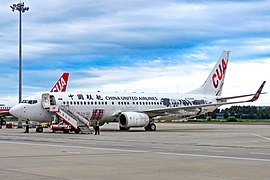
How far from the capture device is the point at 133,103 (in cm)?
4797

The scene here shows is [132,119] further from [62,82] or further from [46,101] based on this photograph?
[62,82]

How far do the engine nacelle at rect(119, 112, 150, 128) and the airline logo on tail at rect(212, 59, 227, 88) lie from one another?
12750 millimetres

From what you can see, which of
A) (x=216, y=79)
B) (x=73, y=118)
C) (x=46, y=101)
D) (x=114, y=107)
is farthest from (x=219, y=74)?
(x=46, y=101)

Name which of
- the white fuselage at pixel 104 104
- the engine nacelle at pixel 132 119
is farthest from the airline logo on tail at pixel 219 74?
the engine nacelle at pixel 132 119

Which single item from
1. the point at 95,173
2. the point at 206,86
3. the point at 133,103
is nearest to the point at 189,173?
the point at 95,173

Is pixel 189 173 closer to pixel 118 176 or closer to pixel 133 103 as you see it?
pixel 118 176

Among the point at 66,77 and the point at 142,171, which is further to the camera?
the point at 66,77

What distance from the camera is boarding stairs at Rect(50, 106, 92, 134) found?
41.5 meters

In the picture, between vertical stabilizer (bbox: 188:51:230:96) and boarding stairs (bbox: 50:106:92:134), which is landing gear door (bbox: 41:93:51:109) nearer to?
boarding stairs (bbox: 50:106:92:134)

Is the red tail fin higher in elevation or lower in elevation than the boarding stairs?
higher

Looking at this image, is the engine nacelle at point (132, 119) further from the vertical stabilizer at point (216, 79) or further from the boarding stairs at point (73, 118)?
the vertical stabilizer at point (216, 79)

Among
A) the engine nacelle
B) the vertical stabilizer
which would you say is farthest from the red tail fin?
the engine nacelle

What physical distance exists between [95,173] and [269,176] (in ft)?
14.9

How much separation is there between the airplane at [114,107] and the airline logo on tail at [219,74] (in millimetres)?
2212
